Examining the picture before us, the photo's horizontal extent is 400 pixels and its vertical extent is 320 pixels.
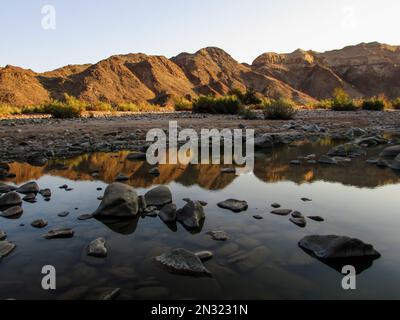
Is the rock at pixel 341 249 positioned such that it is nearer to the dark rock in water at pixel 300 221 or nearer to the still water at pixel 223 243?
the still water at pixel 223 243

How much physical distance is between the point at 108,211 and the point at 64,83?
5132 cm

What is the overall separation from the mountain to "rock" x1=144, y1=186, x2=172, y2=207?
4176 centimetres

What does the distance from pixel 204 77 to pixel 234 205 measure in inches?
2547

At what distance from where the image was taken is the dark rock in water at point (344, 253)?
8.91 ft

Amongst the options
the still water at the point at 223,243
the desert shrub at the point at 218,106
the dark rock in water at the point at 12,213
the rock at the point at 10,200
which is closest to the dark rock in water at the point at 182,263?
the still water at the point at 223,243

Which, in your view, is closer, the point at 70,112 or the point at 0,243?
the point at 0,243

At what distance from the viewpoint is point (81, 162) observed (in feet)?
23.0

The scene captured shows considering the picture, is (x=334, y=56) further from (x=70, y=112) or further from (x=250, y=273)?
(x=250, y=273)

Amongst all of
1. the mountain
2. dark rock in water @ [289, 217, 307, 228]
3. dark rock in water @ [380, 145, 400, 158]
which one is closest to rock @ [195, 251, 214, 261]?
dark rock in water @ [289, 217, 307, 228]

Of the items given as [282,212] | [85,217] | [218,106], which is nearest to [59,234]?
[85,217]

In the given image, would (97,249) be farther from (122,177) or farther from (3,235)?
(122,177)

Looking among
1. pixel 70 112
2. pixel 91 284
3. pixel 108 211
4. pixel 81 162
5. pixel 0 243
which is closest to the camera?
pixel 91 284

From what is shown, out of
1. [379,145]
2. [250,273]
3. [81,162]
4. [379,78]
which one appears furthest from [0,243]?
[379,78]

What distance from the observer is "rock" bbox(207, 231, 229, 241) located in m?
3.13
